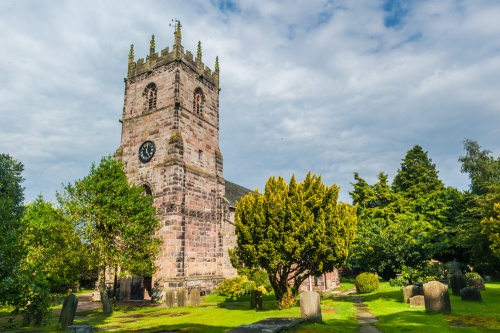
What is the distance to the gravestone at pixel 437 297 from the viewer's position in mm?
14338

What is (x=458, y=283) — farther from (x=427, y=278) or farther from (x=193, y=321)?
(x=193, y=321)

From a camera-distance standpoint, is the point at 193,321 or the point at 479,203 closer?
the point at 193,321

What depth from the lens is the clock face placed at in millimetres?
29555

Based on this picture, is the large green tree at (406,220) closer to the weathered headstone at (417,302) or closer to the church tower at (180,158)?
the weathered headstone at (417,302)

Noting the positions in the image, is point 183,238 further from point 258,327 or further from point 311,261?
point 258,327

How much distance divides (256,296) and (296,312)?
12.3 ft

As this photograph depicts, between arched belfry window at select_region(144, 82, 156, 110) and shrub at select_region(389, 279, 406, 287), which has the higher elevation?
arched belfry window at select_region(144, 82, 156, 110)

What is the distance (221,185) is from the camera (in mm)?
32344

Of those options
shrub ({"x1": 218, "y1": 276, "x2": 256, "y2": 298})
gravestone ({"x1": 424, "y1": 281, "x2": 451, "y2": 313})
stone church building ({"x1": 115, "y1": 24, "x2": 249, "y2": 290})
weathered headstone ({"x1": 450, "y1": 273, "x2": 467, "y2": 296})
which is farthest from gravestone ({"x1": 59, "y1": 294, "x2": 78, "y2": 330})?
weathered headstone ({"x1": 450, "y1": 273, "x2": 467, "y2": 296})

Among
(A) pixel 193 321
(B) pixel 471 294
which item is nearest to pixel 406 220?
(B) pixel 471 294

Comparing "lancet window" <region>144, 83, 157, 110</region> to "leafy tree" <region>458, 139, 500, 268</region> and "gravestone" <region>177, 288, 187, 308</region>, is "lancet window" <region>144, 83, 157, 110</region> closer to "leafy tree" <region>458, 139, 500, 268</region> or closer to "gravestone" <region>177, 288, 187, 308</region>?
"gravestone" <region>177, 288, 187, 308</region>

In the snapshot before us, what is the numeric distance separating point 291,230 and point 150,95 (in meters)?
21.2

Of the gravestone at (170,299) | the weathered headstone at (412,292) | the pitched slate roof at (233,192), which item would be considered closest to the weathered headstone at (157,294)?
the gravestone at (170,299)

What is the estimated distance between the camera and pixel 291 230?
17.4 m
